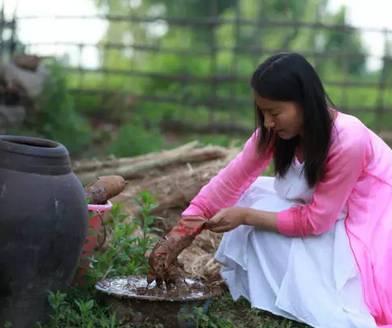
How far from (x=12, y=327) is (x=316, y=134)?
137 centimetres

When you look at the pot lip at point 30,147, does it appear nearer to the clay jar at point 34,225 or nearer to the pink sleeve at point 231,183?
the clay jar at point 34,225

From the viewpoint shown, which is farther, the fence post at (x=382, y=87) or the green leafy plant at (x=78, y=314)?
the fence post at (x=382, y=87)

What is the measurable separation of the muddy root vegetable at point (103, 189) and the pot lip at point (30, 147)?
0.59 m

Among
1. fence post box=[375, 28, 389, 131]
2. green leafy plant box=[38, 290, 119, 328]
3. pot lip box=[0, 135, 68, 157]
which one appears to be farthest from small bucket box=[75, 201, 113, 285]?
fence post box=[375, 28, 389, 131]

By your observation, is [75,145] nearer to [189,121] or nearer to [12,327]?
[189,121]

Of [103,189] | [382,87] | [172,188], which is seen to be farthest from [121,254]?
[382,87]

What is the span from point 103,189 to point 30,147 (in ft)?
2.81

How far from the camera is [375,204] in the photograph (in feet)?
12.6

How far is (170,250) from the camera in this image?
3697mm

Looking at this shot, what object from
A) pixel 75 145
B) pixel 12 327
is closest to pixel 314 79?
pixel 12 327

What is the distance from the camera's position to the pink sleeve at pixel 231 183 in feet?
13.3

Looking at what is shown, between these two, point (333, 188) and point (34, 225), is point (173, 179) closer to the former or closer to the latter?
point (333, 188)

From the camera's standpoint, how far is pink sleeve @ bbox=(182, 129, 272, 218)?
4043 millimetres

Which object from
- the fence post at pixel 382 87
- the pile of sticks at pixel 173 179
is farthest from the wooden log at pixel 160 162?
the fence post at pixel 382 87
